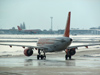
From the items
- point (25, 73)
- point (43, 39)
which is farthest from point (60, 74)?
point (43, 39)

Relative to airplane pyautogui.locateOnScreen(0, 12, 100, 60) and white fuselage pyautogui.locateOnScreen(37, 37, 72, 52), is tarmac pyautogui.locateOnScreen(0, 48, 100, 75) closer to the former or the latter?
white fuselage pyautogui.locateOnScreen(37, 37, 72, 52)

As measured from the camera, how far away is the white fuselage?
48875mm

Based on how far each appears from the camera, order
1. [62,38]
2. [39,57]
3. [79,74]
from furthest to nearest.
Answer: [39,57] < [62,38] < [79,74]

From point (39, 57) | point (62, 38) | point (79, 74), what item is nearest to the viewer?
point (79, 74)

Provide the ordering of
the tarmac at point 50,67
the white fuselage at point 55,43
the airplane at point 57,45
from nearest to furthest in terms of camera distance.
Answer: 1. the tarmac at point 50,67
2. the white fuselage at point 55,43
3. the airplane at point 57,45

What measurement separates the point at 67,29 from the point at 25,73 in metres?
19.0

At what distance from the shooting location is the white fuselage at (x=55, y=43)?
48.9 meters

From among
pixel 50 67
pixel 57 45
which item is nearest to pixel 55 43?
pixel 57 45

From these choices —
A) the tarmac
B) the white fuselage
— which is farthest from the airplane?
the tarmac

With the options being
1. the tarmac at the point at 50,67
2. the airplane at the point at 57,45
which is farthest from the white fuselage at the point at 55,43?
the tarmac at the point at 50,67

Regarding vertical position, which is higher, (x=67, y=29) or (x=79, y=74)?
(x=67, y=29)

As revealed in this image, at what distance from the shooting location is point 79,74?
31875 millimetres

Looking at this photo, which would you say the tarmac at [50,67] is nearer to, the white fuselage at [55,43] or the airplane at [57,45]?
the white fuselage at [55,43]

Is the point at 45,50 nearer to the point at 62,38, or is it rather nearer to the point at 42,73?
the point at 62,38
